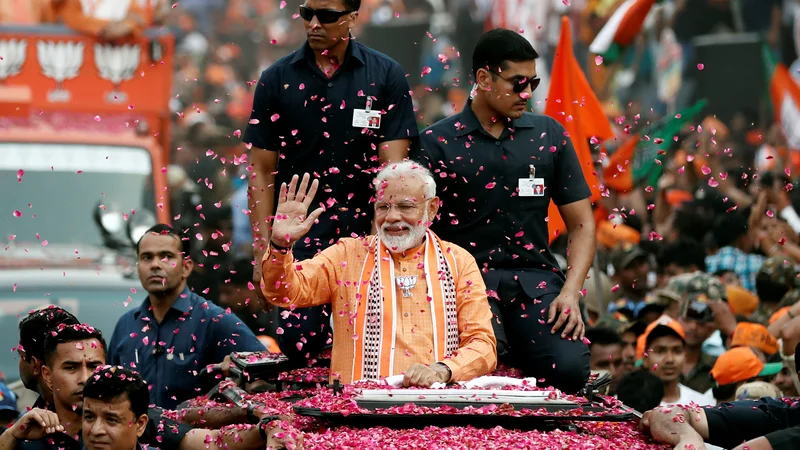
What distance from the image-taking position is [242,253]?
16.7 m

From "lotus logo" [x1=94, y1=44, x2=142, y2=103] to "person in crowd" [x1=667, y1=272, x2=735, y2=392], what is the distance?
6524 millimetres

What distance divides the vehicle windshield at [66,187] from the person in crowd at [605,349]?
16.8 feet

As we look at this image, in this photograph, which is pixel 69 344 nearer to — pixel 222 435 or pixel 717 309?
pixel 222 435

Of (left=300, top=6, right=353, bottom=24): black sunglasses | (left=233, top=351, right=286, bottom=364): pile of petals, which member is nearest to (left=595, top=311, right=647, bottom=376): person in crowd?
(left=233, top=351, right=286, bottom=364): pile of petals

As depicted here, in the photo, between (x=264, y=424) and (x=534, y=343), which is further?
(x=534, y=343)

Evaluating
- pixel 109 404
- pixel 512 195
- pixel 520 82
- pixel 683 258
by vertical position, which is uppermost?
pixel 520 82

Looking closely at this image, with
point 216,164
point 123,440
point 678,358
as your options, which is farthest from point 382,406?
point 216,164

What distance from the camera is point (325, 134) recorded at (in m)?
9.59

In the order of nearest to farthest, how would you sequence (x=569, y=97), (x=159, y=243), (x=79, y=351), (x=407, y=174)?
1. (x=79, y=351)
2. (x=407, y=174)
3. (x=159, y=243)
4. (x=569, y=97)

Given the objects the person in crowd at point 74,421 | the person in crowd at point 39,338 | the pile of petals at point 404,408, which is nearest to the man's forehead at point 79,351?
the person in crowd at point 74,421

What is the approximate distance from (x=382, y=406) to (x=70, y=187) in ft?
26.7

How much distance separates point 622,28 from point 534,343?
7.23 meters

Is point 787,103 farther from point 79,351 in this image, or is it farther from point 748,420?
point 79,351

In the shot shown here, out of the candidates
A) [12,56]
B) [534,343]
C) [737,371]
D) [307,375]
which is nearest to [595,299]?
[737,371]
